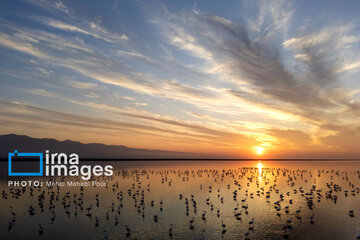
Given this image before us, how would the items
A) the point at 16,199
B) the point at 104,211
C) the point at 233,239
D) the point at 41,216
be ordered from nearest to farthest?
the point at 233,239 < the point at 41,216 < the point at 104,211 < the point at 16,199

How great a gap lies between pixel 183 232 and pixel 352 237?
22.7 meters

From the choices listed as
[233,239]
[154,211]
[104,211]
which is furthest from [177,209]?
[233,239]

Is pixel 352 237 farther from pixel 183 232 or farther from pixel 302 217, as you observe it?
pixel 183 232

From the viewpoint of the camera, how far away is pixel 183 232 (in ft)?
119

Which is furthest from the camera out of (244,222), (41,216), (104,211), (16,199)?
(16,199)

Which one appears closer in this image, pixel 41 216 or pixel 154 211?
pixel 41 216

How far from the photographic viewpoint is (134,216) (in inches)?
1761

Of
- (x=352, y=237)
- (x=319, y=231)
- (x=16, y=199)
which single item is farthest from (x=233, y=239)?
(x=16, y=199)

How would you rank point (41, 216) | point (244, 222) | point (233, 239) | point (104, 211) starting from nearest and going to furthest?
point (233, 239) < point (244, 222) < point (41, 216) < point (104, 211)

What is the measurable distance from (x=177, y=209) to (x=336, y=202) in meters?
37.0

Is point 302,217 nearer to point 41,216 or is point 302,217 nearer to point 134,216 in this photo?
point 134,216

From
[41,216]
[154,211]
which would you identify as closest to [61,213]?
[41,216]

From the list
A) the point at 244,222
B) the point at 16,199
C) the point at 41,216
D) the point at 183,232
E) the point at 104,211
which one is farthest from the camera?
the point at 16,199

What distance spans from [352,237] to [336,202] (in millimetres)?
27195
